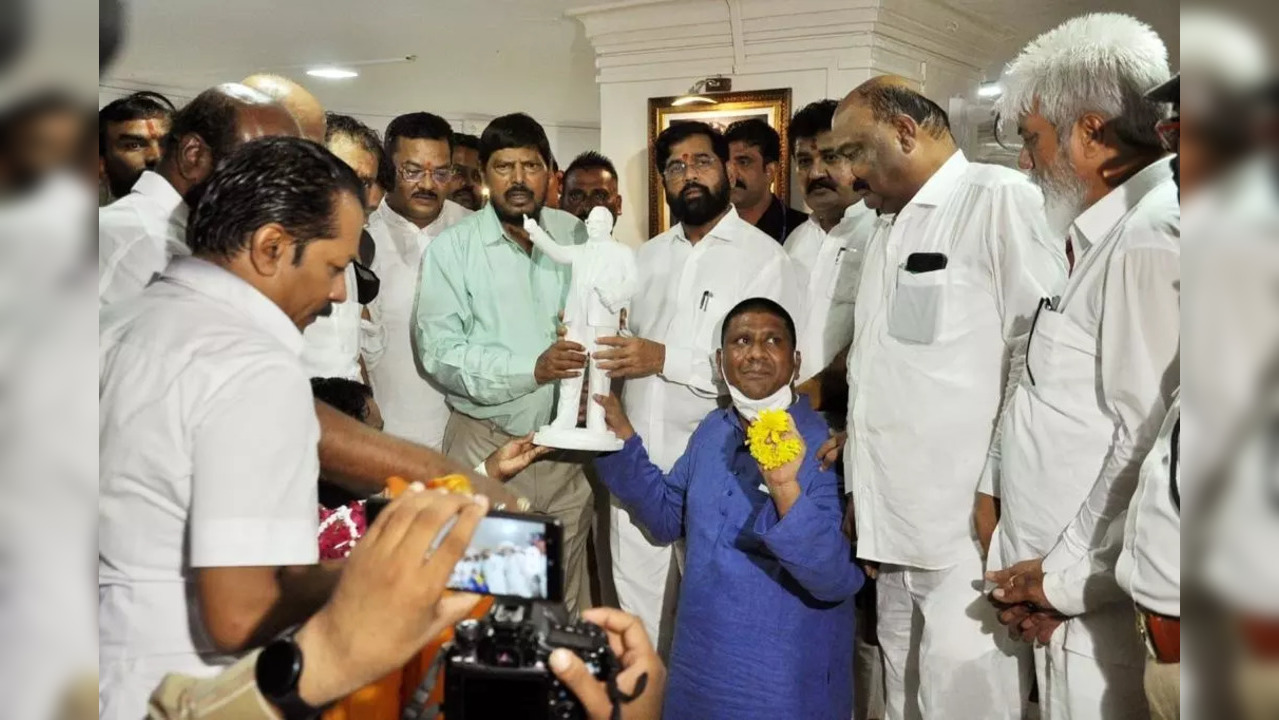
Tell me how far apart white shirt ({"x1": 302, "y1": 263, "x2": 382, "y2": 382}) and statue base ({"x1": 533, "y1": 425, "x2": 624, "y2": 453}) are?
0.88 feet

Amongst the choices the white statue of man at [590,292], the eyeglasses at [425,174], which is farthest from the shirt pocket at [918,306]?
the eyeglasses at [425,174]

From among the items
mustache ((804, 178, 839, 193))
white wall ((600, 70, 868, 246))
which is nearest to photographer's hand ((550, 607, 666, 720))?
white wall ((600, 70, 868, 246))

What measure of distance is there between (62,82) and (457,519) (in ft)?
1.52

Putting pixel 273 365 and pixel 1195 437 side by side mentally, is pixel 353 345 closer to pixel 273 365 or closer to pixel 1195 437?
pixel 273 365

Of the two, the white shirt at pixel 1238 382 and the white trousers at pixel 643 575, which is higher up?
the white shirt at pixel 1238 382

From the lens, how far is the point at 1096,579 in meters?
1.35

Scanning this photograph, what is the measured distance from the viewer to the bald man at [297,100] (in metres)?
1.09

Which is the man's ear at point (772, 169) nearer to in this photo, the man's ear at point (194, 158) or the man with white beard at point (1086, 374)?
the man with white beard at point (1086, 374)

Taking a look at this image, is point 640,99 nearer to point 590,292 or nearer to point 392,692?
point 590,292

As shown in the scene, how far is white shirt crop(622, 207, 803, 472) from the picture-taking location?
1.83 metres

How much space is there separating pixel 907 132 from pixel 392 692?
1182 millimetres

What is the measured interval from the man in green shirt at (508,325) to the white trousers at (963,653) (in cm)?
66

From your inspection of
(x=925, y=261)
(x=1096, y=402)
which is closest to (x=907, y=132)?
(x=925, y=261)

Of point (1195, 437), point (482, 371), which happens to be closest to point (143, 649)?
point (482, 371)
